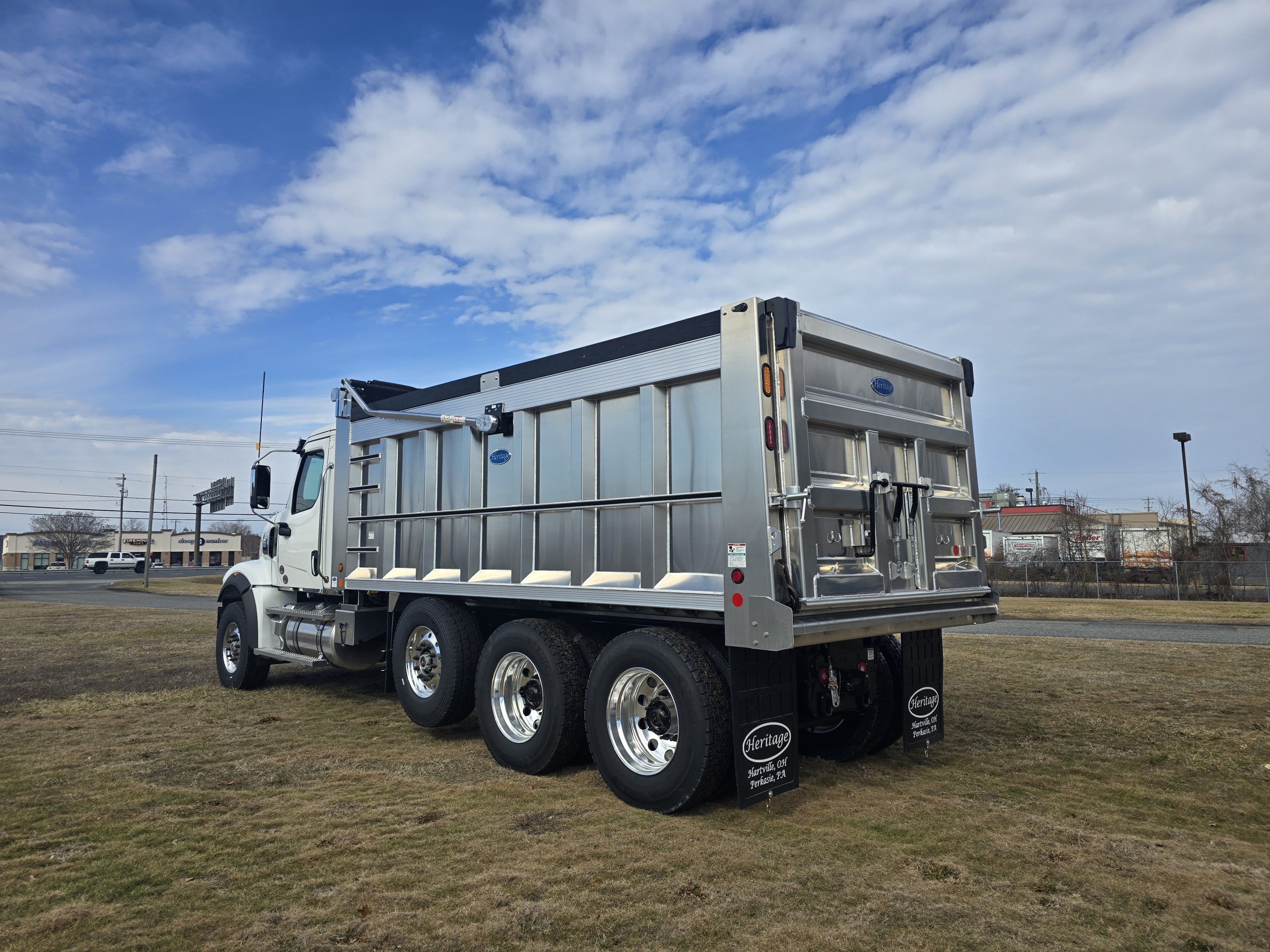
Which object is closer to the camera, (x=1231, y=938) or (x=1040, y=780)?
(x=1231, y=938)

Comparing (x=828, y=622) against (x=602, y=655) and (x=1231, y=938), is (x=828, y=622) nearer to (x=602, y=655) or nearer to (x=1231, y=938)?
(x=602, y=655)

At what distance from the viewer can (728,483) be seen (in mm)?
5020

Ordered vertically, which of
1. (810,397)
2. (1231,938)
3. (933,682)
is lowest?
(1231,938)

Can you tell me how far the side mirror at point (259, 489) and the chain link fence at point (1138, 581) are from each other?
24.2 meters

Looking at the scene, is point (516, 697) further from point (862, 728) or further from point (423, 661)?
point (862, 728)

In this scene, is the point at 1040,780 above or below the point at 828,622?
below

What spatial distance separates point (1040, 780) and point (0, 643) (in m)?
18.0

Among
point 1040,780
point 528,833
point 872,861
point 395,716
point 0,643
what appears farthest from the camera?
point 0,643

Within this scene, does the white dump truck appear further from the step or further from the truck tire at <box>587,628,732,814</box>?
the step

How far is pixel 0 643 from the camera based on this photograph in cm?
1565

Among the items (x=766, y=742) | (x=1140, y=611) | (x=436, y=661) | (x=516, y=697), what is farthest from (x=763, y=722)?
(x=1140, y=611)

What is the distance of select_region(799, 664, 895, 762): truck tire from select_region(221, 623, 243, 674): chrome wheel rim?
24.1 ft

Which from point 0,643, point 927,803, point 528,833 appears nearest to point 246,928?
point 528,833

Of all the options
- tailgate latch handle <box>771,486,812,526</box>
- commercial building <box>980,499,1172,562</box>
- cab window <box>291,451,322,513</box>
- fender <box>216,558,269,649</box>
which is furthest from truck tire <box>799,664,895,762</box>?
commercial building <box>980,499,1172,562</box>
